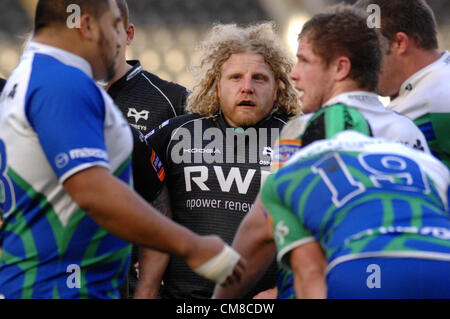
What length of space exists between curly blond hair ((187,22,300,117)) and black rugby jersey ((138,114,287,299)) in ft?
0.33

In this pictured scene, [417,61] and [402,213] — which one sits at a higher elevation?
[417,61]

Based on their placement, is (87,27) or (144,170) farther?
(144,170)

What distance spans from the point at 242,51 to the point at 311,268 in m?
1.85

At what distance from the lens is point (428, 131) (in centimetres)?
300

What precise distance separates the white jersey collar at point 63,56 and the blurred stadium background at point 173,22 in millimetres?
4510

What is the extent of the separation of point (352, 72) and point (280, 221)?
65 cm

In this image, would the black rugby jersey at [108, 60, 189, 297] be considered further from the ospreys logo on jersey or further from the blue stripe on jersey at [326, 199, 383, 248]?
the blue stripe on jersey at [326, 199, 383, 248]

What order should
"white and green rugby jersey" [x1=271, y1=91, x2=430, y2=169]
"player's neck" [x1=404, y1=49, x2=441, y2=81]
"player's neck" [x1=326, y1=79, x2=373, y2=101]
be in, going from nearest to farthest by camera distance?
1. "white and green rugby jersey" [x1=271, y1=91, x2=430, y2=169]
2. "player's neck" [x1=326, y1=79, x2=373, y2=101]
3. "player's neck" [x1=404, y1=49, x2=441, y2=81]

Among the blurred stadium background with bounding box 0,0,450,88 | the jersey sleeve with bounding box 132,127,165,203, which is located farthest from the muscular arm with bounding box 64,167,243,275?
the blurred stadium background with bounding box 0,0,450,88

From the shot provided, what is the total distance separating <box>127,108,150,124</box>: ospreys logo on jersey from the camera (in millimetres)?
3826

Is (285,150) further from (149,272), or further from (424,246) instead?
(149,272)

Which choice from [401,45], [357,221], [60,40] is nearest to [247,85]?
[401,45]

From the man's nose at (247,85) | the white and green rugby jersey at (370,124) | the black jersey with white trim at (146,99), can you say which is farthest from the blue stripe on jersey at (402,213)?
the black jersey with white trim at (146,99)
